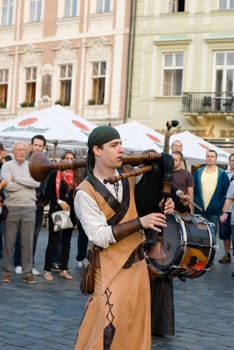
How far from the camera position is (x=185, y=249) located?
5.57 m

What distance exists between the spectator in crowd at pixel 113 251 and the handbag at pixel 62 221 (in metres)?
5.16

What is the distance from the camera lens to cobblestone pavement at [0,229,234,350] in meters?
5.92

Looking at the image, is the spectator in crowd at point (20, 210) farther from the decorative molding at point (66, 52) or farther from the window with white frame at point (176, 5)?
the decorative molding at point (66, 52)

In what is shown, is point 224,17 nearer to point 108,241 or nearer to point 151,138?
point 151,138

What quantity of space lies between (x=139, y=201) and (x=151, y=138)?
12848 mm

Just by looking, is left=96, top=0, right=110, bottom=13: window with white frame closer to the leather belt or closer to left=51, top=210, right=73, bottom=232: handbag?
left=51, top=210, right=73, bottom=232: handbag

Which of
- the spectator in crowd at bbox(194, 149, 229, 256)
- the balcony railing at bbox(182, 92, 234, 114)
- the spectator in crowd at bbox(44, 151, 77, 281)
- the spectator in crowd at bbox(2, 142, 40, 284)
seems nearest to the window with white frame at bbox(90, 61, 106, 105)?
the balcony railing at bbox(182, 92, 234, 114)

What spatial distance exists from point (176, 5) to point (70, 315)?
2353cm

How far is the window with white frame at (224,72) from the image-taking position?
27.4 meters

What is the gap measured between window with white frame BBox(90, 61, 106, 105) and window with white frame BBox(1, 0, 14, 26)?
5.71 m

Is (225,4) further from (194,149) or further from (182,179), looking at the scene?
(182,179)

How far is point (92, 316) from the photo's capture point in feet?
13.0

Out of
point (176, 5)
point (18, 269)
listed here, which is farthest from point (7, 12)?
point (18, 269)

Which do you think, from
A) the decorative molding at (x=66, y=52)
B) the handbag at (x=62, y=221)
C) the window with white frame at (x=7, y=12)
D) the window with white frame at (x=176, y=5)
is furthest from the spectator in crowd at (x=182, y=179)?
the window with white frame at (x=7, y=12)
